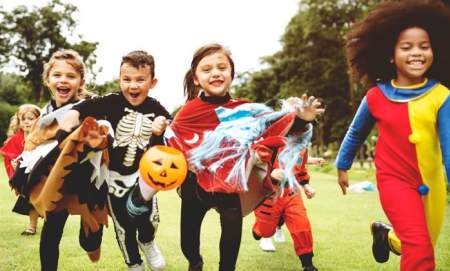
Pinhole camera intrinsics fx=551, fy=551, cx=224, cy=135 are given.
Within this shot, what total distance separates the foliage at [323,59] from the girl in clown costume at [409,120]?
36.7 metres

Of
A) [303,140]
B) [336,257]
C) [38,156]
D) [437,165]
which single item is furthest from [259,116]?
[336,257]

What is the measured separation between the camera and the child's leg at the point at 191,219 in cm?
462

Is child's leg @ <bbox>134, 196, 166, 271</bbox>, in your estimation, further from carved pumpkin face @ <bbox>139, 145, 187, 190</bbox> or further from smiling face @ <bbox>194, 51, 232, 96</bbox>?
smiling face @ <bbox>194, 51, 232, 96</bbox>

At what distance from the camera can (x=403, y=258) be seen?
3.77 meters

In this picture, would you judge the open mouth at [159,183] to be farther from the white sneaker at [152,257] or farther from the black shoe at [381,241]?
the black shoe at [381,241]

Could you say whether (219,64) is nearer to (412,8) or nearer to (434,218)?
(412,8)

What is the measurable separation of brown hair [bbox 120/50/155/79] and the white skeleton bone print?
42 cm

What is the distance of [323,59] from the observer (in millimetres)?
44031

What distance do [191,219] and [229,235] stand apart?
1.75ft

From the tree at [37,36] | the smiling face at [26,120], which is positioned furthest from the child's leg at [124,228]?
the tree at [37,36]

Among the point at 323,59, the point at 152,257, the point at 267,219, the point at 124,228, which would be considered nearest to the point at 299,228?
the point at 267,219

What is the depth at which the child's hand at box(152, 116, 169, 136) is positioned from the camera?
15.1 ft

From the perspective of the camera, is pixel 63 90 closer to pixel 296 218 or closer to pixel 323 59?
pixel 296 218

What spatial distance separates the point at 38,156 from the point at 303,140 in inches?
88.2
